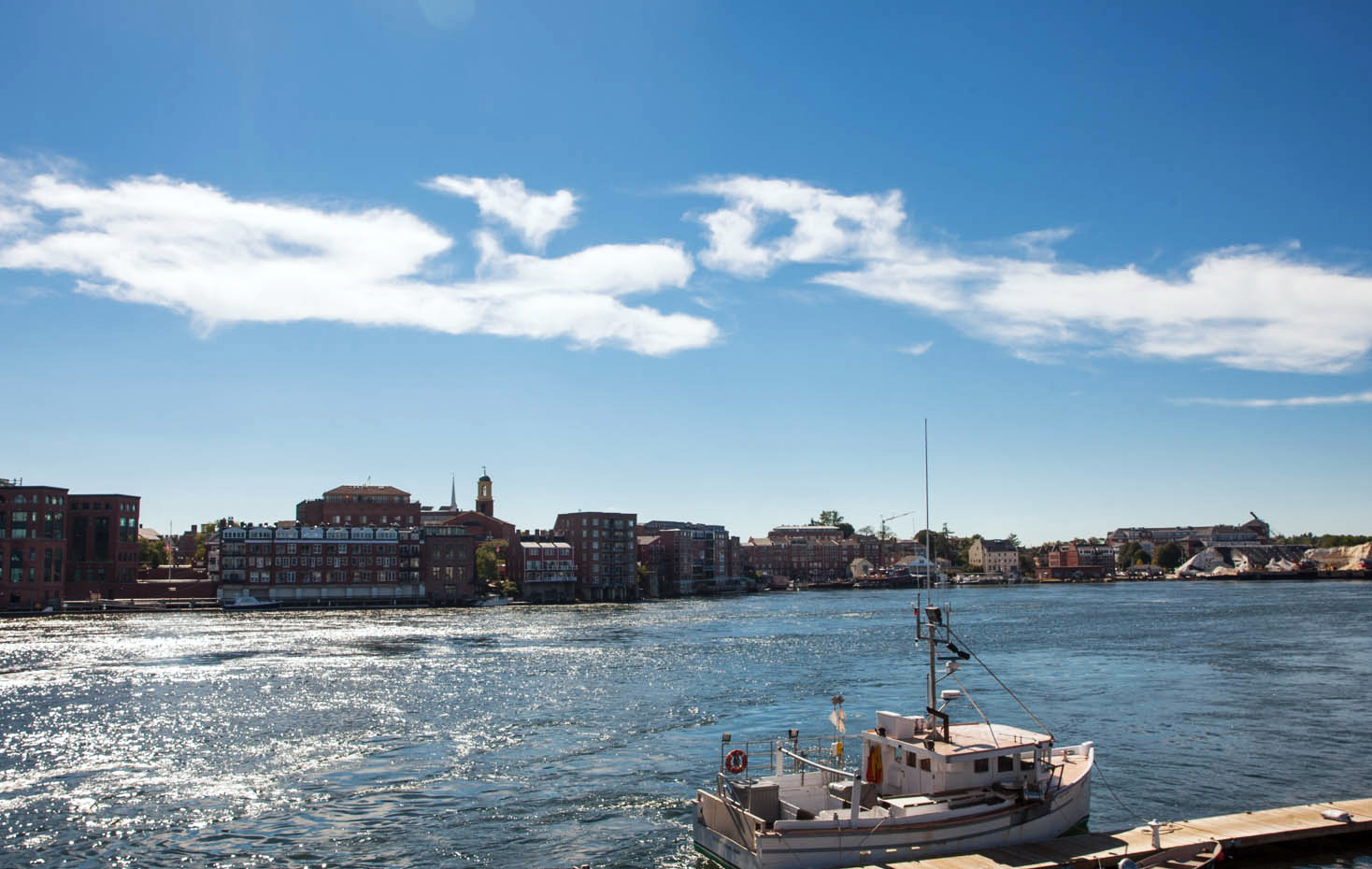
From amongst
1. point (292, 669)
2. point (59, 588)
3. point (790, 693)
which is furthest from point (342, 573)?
point (790, 693)

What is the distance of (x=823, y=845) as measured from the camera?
25.9 metres

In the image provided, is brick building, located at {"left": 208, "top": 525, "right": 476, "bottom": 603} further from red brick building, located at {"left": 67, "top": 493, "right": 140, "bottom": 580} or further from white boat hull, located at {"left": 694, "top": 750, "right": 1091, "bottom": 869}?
white boat hull, located at {"left": 694, "top": 750, "right": 1091, "bottom": 869}

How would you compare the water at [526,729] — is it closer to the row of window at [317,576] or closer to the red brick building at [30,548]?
the red brick building at [30,548]

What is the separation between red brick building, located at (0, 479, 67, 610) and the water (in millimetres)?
52449

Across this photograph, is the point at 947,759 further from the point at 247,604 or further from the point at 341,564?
the point at 341,564

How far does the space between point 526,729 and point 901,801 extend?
30490 mm

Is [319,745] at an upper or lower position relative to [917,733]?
lower

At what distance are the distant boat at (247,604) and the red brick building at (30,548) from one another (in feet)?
84.0

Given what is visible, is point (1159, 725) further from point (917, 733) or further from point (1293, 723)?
point (917, 733)

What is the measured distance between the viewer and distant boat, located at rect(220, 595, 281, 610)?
175 m

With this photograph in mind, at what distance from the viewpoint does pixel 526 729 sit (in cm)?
5397

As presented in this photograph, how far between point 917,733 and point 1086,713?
101ft

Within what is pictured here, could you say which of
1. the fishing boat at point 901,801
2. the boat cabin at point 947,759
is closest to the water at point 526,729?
the fishing boat at point 901,801

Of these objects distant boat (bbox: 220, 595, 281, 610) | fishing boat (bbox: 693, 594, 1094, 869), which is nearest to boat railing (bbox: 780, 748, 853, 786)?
fishing boat (bbox: 693, 594, 1094, 869)
